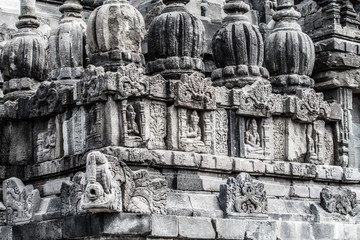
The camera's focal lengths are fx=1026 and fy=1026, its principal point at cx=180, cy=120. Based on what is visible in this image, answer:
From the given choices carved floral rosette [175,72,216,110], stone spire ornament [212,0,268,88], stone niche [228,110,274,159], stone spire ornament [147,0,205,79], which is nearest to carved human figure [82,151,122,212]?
carved floral rosette [175,72,216,110]

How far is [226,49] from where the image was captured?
15688mm

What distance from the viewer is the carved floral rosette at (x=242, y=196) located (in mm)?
14602

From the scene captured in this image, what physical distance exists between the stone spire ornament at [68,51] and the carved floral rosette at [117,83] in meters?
1.40

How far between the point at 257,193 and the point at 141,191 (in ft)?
6.57

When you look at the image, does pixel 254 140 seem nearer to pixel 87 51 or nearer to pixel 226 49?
pixel 226 49

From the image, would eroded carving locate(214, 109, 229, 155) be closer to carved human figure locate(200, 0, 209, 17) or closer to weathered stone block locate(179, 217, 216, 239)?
weathered stone block locate(179, 217, 216, 239)

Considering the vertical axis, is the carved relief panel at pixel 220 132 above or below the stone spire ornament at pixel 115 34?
below

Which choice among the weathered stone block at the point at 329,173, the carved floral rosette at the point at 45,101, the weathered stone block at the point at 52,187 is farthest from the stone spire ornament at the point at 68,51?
the weathered stone block at the point at 329,173

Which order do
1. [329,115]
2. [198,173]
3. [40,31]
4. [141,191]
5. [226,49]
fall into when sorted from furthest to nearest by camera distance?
1. [40,31]
2. [329,115]
3. [226,49]
4. [198,173]
5. [141,191]

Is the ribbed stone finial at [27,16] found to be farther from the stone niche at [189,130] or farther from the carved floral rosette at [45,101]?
the stone niche at [189,130]

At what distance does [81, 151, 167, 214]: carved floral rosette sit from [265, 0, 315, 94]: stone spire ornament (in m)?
3.43

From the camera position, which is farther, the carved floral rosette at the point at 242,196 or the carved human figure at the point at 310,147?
the carved human figure at the point at 310,147

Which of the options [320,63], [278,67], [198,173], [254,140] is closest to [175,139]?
[198,173]

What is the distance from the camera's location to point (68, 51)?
51.4 feet
